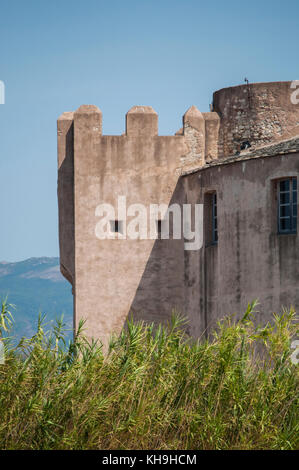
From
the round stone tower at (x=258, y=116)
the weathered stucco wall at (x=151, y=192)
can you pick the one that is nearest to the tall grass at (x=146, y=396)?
the weathered stucco wall at (x=151, y=192)

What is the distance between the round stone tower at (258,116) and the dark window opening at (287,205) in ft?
12.9

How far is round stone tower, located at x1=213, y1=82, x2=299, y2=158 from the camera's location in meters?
→ 21.4

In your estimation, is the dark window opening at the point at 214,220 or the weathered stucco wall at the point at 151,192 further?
the weathered stucco wall at the point at 151,192

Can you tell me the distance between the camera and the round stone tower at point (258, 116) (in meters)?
21.4

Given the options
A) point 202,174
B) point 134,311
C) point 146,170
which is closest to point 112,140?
point 146,170

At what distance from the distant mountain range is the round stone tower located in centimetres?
9732

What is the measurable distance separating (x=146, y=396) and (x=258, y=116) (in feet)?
30.9

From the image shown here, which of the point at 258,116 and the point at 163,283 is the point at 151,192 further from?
the point at 258,116

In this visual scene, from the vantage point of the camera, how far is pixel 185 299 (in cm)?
2031

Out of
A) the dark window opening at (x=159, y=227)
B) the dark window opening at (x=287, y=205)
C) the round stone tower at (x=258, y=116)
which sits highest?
the round stone tower at (x=258, y=116)

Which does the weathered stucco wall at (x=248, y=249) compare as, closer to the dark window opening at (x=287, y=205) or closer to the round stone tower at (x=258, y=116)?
the dark window opening at (x=287, y=205)

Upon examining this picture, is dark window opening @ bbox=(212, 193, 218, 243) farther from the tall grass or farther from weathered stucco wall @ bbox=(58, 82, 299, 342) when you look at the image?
the tall grass

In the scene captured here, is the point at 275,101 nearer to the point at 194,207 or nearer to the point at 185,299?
the point at 194,207

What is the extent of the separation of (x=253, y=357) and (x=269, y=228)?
2.50 m
